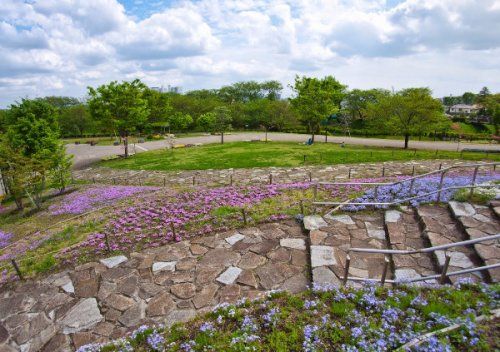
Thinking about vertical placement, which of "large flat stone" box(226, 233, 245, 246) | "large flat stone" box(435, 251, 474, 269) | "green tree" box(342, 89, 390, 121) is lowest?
"large flat stone" box(226, 233, 245, 246)

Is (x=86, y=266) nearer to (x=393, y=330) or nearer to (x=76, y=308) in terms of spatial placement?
(x=76, y=308)

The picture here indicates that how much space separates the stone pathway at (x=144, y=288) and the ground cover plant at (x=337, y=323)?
56cm

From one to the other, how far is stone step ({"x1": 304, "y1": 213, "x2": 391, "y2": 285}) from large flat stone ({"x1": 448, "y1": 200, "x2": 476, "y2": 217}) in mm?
1809

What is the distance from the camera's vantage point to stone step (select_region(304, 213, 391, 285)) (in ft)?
19.1

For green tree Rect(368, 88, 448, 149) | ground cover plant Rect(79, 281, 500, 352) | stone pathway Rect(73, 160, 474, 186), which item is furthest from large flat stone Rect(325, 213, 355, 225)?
green tree Rect(368, 88, 448, 149)

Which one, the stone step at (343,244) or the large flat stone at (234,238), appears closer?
the stone step at (343,244)

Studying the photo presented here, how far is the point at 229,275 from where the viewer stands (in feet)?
20.6

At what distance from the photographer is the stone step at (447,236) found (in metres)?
5.41

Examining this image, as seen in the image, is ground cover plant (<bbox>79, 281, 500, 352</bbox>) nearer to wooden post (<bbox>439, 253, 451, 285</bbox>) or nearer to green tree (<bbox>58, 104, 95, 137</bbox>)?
wooden post (<bbox>439, 253, 451, 285</bbox>)

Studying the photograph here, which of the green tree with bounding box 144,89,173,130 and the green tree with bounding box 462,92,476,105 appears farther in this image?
the green tree with bounding box 462,92,476,105

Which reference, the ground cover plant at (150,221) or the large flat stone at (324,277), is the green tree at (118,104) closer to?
the ground cover plant at (150,221)

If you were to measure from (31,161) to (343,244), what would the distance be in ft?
61.4

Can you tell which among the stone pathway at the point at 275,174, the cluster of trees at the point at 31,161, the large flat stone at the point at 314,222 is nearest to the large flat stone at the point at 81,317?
the large flat stone at the point at 314,222

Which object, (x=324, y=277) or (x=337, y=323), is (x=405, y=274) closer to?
(x=324, y=277)
